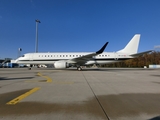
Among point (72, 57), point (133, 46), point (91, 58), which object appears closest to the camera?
point (91, 58)

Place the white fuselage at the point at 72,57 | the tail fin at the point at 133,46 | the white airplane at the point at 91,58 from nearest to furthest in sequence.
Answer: the white airplane at the point at 91,58 → the white fuselage at the point at 72,57 → the tail fin at the point at 133,46

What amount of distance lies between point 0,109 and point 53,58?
2055 cm

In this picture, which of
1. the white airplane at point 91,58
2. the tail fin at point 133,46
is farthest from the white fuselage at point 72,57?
the tail fin at point 133,46

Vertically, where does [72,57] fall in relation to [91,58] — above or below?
above

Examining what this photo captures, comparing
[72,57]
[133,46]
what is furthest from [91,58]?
[133,46]

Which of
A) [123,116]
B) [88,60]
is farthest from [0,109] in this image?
[88,60]

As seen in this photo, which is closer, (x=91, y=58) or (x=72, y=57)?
(x=91, y=58)

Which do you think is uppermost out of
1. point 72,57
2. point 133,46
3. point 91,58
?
point 133,46

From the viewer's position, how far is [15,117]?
10.2 ft

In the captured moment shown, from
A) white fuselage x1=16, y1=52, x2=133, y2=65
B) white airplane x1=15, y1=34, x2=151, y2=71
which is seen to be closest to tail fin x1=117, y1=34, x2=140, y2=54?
white airplane x1=15, y1=34, x2=151, y2=71

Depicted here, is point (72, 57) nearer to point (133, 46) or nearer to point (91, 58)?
point (91, 58)

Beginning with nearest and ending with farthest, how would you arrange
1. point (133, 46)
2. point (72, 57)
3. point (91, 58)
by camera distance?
point (91, 58)
point (72, 57)
point (133, 46)

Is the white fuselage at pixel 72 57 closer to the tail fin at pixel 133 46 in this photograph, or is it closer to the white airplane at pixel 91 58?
the white airplane at pixel 91 58

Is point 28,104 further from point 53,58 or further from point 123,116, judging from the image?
point 53,58
